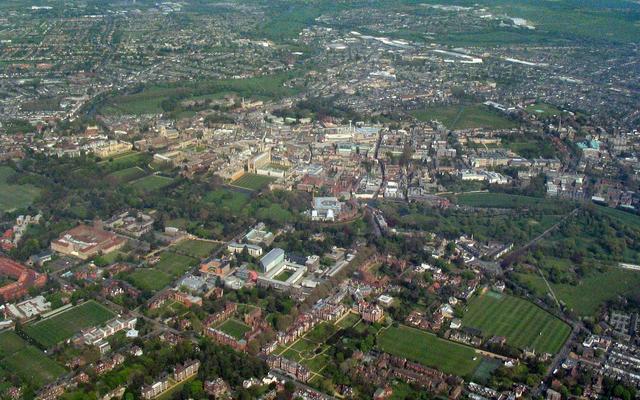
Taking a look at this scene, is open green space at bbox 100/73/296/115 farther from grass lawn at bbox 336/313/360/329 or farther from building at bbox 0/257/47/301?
grass lawn at bbox 336/313/360/329

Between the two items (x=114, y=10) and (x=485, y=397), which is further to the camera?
(x=114, y=10)

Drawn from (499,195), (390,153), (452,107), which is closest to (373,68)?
(452,107)

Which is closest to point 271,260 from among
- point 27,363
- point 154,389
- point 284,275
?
point 284,275

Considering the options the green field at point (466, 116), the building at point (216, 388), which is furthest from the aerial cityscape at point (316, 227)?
the green field at point (466, 116)

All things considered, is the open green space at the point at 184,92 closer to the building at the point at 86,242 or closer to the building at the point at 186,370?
the building at the point at 86,242

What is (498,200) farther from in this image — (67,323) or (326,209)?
(67,323)

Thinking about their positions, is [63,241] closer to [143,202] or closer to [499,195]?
[143,202]
